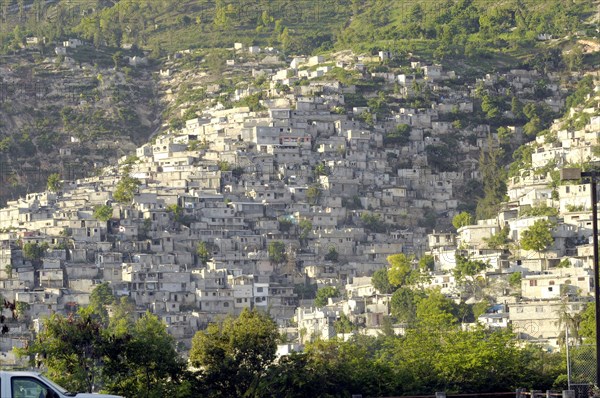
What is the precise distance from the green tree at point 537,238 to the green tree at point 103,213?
82.9 feet

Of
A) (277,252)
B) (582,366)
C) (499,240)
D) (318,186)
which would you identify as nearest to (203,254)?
(277,252)

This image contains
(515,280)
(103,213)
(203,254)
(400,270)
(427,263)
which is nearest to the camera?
(515,280)

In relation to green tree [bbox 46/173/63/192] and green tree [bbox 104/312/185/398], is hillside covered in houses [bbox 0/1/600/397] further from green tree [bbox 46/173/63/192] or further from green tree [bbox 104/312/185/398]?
green tree [bbox 104/312/185/398]

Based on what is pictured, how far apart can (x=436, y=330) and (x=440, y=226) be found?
195 ft

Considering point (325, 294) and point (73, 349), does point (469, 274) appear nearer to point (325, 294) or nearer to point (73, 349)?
point (325, 294)

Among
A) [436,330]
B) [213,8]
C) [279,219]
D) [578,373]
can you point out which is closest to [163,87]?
[213,8]

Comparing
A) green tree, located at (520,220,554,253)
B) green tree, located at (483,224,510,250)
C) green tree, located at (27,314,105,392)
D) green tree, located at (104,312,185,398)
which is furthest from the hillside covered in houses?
green tree, located at (27,314,105,392)

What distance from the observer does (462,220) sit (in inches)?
4641

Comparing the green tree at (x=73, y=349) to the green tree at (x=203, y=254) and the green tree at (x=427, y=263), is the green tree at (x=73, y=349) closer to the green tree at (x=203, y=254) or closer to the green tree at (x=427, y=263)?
the green tree at (x=427, y=263)

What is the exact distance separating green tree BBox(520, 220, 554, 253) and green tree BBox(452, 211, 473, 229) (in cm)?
1081

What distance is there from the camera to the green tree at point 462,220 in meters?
117

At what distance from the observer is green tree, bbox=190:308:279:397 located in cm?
5231

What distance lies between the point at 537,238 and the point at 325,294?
1202 cm

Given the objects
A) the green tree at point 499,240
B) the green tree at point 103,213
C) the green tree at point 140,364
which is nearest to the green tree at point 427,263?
the green tree at point 499,240
